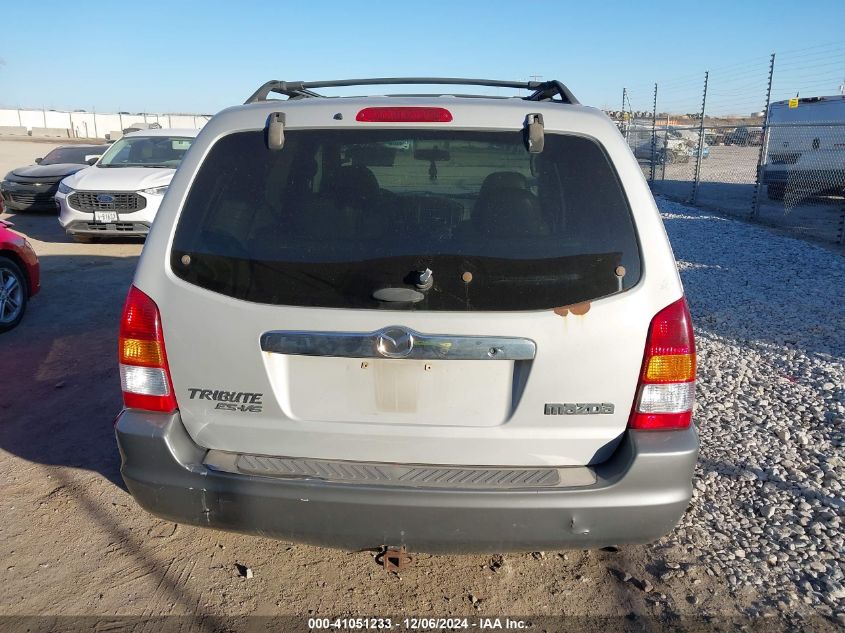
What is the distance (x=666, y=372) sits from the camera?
8.19ft

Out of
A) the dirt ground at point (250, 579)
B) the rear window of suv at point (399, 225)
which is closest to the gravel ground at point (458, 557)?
the dirt ground at point (250, 579)

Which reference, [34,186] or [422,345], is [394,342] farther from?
[34,186]

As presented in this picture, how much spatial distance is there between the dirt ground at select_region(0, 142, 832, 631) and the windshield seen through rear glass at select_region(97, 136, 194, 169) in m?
9.25

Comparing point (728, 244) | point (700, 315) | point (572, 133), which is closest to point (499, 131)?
point (572, 133)

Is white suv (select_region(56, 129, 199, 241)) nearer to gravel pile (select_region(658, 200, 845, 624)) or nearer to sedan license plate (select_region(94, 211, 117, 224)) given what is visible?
sedan license plate (select_region(94, 211, 117, 224))

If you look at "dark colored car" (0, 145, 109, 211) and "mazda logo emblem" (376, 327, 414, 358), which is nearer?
"mazda logo emblem" (376, 327, 414, 358)

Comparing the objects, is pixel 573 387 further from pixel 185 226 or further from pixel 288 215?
pixel 185 226

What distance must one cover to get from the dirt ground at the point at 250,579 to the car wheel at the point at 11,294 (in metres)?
3.26

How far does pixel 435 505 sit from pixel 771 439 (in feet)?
9.74

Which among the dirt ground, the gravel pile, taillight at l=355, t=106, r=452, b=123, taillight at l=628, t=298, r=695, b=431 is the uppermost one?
taillight at l=355, t=106, r=452, b=123

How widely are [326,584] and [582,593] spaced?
1.12 meters

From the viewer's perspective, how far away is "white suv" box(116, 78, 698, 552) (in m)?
2.43

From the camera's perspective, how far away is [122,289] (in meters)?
8.33

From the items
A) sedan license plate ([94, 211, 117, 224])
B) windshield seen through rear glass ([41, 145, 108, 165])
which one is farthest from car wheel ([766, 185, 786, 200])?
windshield seen through rear glass ([41, 145, 108, 165])
